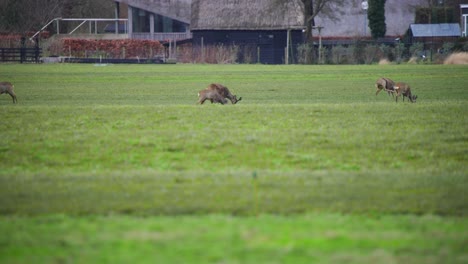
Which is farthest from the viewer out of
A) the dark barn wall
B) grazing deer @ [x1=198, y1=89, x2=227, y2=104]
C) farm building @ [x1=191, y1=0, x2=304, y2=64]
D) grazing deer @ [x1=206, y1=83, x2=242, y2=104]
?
farm building @ [x1=191, y1=0, x2=304, y2=64]

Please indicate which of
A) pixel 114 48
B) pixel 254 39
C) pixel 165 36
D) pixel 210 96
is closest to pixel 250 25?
pixel 254 39

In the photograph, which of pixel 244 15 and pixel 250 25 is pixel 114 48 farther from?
pixel 244 15

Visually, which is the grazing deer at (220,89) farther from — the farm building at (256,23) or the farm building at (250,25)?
the farm building at (250,25)

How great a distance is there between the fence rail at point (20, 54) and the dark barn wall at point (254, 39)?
47.7 ft

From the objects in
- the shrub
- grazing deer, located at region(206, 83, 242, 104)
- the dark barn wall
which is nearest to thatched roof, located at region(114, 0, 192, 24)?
the dark barn wall

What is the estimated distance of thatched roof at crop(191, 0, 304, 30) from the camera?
235 ft

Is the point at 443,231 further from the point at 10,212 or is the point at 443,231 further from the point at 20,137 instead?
the point at 20,137

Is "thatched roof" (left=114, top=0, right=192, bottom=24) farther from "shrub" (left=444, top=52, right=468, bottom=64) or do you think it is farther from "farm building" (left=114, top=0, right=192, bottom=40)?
"shrub" (left=444, top=52, right=468, bottom=64)

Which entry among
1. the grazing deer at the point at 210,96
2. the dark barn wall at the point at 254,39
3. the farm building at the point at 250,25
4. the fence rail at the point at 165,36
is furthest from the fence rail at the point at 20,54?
the grazing deer at the point at 210,96

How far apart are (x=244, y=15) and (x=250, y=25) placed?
1.70m

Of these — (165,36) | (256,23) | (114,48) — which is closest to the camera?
(114,48)

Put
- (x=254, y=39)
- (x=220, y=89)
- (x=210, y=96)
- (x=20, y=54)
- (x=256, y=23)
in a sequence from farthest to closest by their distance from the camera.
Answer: (x=254, y=39) < (x=256, y=23) < (x=20, y=54) < (x=220, y=89) < (x=210, y=96)

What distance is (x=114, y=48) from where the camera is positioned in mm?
69625

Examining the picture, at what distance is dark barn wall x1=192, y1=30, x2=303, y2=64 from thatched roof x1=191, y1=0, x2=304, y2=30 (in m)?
0.63
